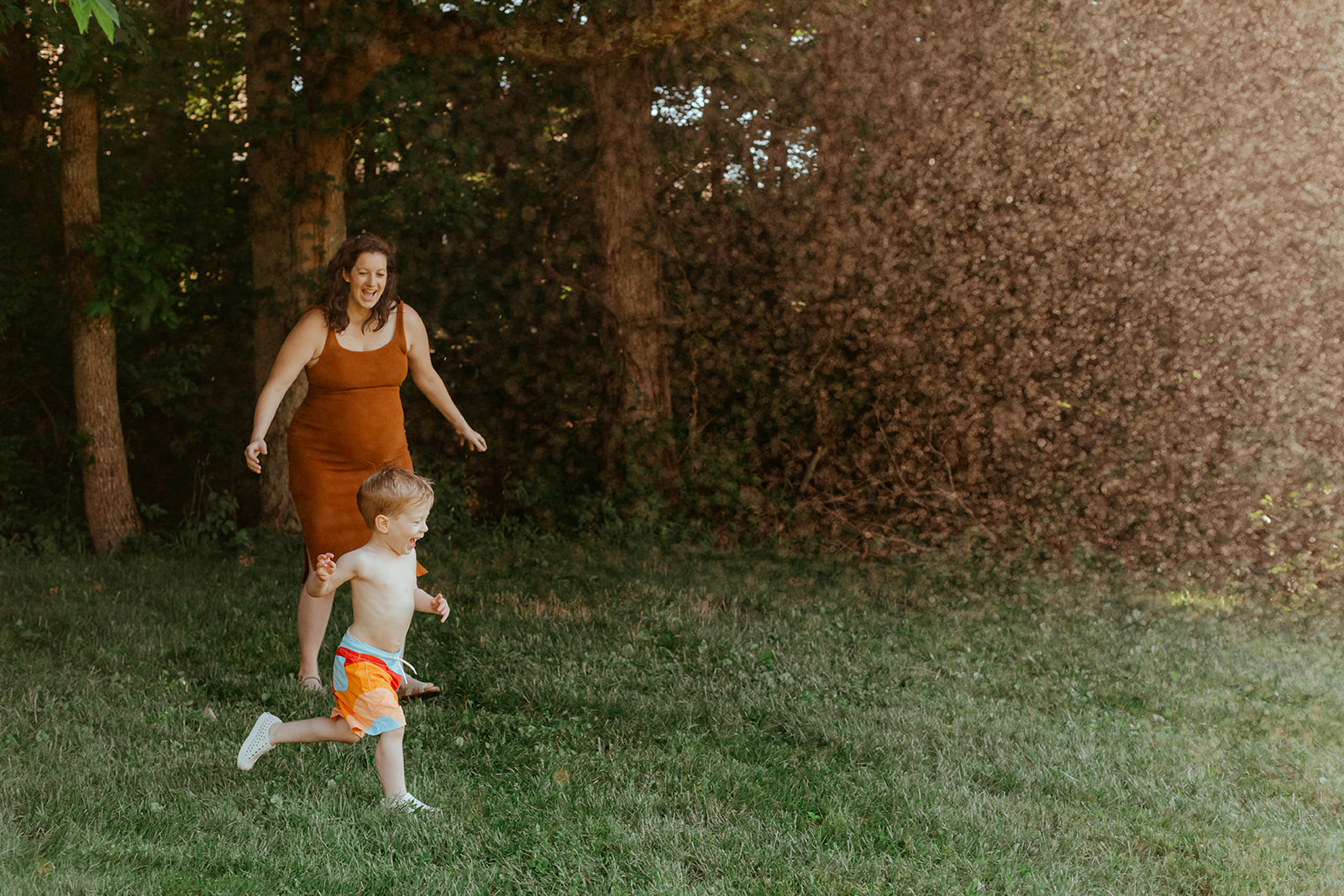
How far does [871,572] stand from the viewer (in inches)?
304

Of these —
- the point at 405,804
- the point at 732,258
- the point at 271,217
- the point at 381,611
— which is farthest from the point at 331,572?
the point at 732,258

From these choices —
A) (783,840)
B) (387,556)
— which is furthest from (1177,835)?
(387,556)

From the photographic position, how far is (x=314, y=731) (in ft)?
11.6

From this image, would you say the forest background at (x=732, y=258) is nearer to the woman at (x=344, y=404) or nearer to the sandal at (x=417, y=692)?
the woman at (x=344, y=404)

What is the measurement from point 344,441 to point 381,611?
4.60 ft

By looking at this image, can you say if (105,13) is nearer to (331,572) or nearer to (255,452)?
(331,572)

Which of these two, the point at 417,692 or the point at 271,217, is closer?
the point at 417,692

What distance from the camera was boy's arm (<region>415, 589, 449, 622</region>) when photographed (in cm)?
360

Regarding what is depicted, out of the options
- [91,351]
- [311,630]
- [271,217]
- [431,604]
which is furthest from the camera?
[271,217]

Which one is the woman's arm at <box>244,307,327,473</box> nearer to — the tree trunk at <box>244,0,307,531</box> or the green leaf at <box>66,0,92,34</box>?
the green leaf at <box>66,0,92,34</box>

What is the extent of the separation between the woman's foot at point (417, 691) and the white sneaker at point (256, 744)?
0.96 meters

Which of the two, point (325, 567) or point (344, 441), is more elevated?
point (344, 441)

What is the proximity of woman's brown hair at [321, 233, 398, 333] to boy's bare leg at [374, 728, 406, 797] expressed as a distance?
1764mm

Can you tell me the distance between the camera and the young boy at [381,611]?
3.38m
